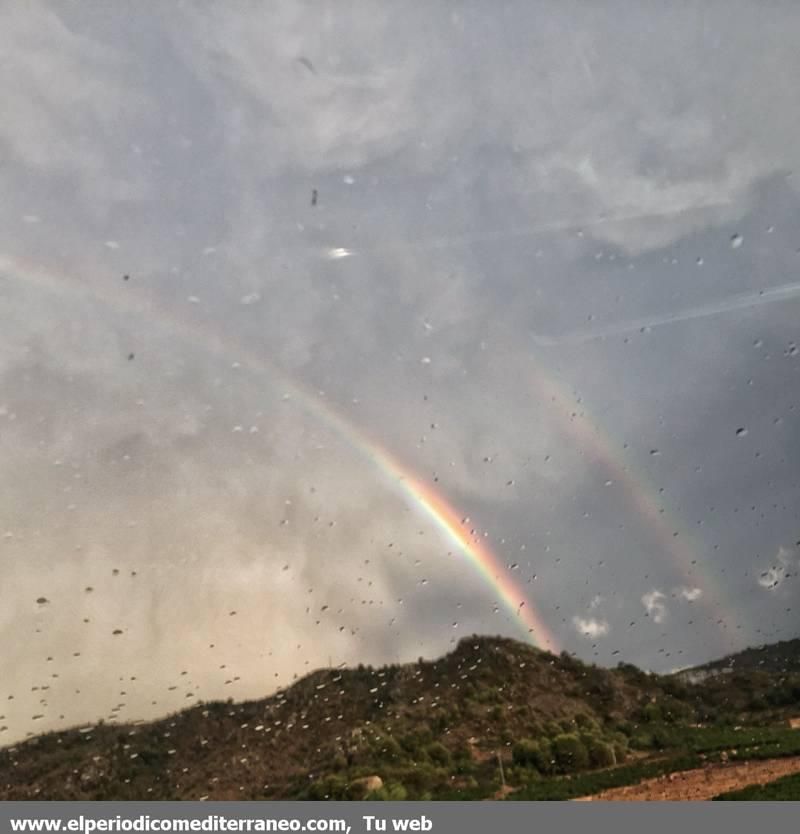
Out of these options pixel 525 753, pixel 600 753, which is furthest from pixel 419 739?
pixel 600 753

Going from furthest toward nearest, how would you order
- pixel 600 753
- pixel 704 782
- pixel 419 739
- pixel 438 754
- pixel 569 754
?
1. pixel 419 739
2. pixel 438 754
3. pixel 600 753
4. pixel 569 754
5. pixel 704 782

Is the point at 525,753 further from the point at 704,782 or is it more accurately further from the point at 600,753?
the point at 704,782

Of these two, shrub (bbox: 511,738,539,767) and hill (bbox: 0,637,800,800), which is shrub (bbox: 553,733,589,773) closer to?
hill (bbox: 0,637,800,800)

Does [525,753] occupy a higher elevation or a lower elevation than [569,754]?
higher

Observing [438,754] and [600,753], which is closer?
[600,753]
